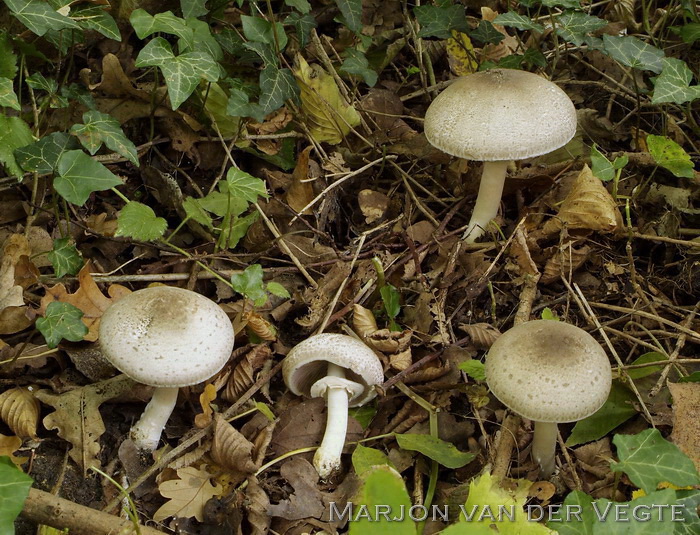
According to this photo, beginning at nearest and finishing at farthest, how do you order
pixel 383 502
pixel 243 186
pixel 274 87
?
pixel 383 502, pixel 243 186, pixel 274 87

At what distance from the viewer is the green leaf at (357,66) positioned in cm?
385

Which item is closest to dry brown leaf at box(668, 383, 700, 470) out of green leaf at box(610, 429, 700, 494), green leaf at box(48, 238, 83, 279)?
green leaf at box(610, 429, 700, 494)

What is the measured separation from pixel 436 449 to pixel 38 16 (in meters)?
2.64

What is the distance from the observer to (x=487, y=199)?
369 cm

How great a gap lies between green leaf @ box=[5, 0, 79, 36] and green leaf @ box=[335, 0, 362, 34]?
1494 mm

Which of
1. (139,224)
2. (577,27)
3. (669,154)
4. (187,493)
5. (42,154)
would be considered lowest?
(187,493)

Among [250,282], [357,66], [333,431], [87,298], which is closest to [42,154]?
[87,298]

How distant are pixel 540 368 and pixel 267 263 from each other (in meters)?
1.78

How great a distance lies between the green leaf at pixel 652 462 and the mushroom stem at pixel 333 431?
1163mm

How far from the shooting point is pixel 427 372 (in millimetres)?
3146

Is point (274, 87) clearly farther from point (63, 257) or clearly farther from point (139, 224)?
point (63, 257)

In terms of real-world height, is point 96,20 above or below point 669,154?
above

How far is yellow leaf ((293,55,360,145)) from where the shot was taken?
4.06 meters

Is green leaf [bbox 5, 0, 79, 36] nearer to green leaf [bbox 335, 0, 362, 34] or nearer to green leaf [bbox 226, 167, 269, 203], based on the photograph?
green leaf [bbox 226, 167, 269, 203]
